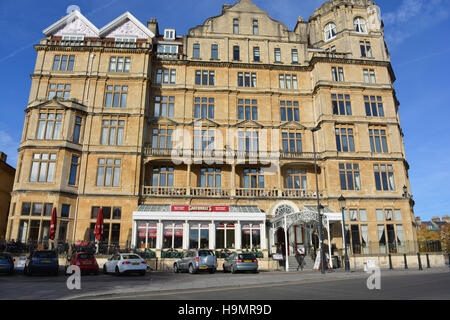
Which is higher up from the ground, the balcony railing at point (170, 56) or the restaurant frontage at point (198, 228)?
the balcony railing at point (170, 56)

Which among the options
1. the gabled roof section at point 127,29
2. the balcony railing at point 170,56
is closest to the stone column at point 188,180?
the balcony railing at point 170,56

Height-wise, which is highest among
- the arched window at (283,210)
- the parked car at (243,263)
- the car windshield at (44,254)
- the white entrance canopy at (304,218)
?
the arched window at (283,210)

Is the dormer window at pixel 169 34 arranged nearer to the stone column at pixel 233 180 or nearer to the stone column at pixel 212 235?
the stone column at pixel 233 180

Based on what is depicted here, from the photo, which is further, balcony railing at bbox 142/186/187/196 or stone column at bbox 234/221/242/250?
balcony railing at bbox 142/186/187/196

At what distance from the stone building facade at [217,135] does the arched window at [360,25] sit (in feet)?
0.47

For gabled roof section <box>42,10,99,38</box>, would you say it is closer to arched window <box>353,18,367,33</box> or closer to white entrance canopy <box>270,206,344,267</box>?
white entrance canopy <box>270,206,344,267</box>

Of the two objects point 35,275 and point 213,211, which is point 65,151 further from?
point 213,211

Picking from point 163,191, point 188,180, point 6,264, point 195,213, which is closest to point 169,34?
point 188,180

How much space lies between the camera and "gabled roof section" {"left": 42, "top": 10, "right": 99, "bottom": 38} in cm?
3724

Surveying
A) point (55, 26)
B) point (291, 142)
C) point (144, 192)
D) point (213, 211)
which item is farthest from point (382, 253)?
point (55, 26)

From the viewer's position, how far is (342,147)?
1384 inches

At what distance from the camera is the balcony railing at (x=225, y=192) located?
32.8 m

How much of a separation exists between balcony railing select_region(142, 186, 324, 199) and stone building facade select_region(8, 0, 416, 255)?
182 mm

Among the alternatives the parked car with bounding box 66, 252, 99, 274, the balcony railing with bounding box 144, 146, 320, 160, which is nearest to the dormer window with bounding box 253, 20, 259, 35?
the balcony railing with bounding box 144, 146, 320, 160
